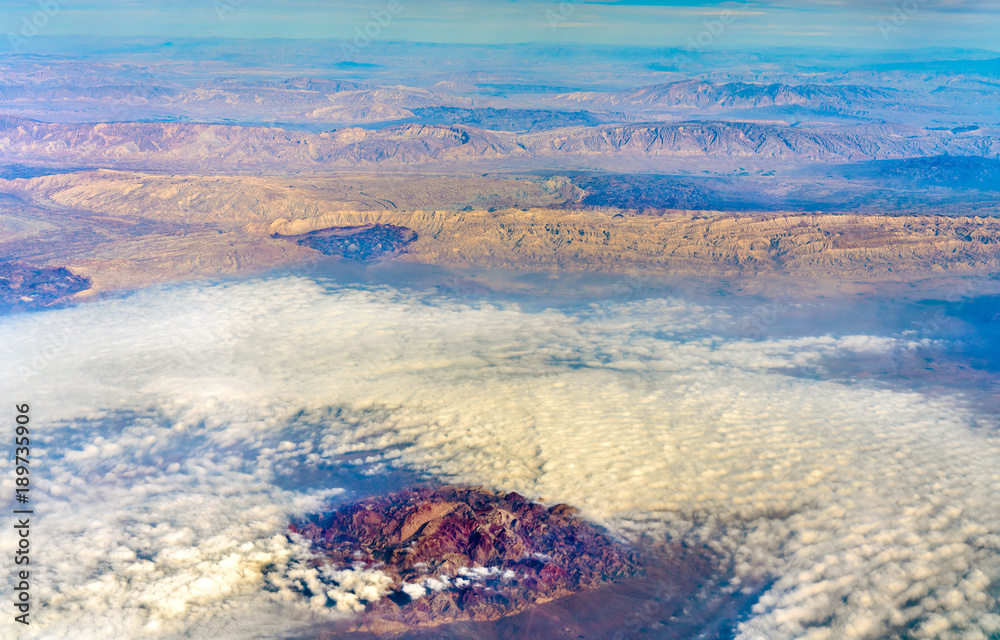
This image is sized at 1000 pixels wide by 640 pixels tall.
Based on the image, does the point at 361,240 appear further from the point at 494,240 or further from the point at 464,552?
the point at 464,552

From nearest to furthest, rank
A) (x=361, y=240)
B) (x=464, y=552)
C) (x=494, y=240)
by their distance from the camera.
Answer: (x=464, y=552), (x=494, y=240), (x=361, y=240)

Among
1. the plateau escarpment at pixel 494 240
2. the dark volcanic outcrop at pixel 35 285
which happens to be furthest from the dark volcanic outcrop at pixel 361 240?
the dark volcanic outcrop at pixel 35 285

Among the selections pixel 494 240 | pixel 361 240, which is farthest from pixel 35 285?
pixel 494 240

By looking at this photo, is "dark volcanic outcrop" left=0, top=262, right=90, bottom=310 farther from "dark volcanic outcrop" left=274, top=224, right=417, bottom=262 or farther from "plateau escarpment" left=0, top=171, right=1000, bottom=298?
"dark volcanic outcrop" left=274, top=224, right=417, bottom=262

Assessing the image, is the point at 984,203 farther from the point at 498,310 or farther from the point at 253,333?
the point at 253,333

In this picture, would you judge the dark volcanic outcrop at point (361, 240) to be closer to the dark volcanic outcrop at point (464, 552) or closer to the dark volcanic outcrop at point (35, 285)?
the dark volcanic outcrop at point (35, 285)

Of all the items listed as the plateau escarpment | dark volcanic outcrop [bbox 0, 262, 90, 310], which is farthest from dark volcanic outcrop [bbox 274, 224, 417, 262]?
dark volcanic outcrop [bbox 0, 262, 90, 310]

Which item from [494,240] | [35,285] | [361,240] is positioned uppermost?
[494,240]
